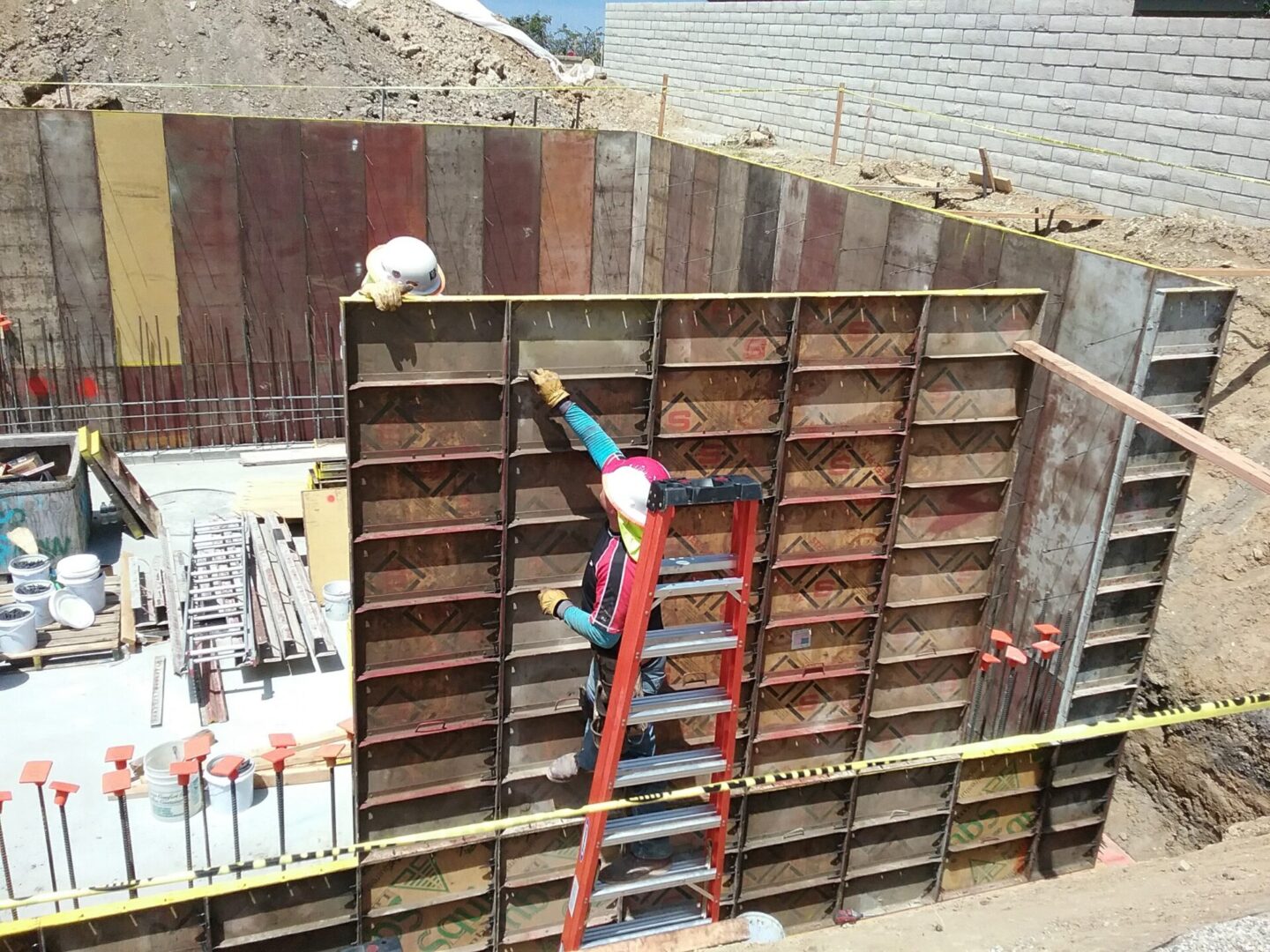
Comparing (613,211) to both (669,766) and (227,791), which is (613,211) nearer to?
(227,791)

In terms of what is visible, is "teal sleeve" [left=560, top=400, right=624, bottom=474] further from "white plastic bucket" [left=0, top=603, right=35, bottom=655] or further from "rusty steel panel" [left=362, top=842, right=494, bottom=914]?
"white plastic bucket" [left=0, top=603, right=35, bottom=655]

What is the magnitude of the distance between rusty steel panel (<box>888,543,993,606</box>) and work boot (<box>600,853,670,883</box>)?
2.49 m

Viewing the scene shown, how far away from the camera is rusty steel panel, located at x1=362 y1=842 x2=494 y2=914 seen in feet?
20.4

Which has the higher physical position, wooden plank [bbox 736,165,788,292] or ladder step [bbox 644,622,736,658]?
wooden plank [bbox 736,165,788,292]

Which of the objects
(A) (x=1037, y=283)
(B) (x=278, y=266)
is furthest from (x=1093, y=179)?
(B) (x=278, y=266)

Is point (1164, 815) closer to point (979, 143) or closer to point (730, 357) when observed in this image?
point (730, 357)

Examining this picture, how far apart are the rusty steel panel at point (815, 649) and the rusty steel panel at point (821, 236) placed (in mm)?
5531

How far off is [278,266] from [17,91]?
9.42 m

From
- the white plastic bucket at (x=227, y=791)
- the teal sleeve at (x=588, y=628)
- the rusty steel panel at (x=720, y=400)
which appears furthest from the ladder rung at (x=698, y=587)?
the white plastic bucket at (x=227, y=791)

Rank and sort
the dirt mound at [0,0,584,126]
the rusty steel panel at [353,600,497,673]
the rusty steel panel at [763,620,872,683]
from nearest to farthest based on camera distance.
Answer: the rusty steel panel at [353,600,497,673] < the rusty steel panel at [763,620,872,683] < the dirt mound at [0,0,584,126]

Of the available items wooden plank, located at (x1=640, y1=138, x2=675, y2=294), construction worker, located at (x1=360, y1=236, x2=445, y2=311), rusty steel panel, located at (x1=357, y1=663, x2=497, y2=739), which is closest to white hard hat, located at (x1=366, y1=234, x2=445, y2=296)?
construction worker, located at (x1=360, y1=236, x2=445, y2=311)

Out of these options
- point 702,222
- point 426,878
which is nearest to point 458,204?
point 702,222

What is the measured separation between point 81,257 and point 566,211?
23.0 feet

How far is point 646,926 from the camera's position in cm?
559
